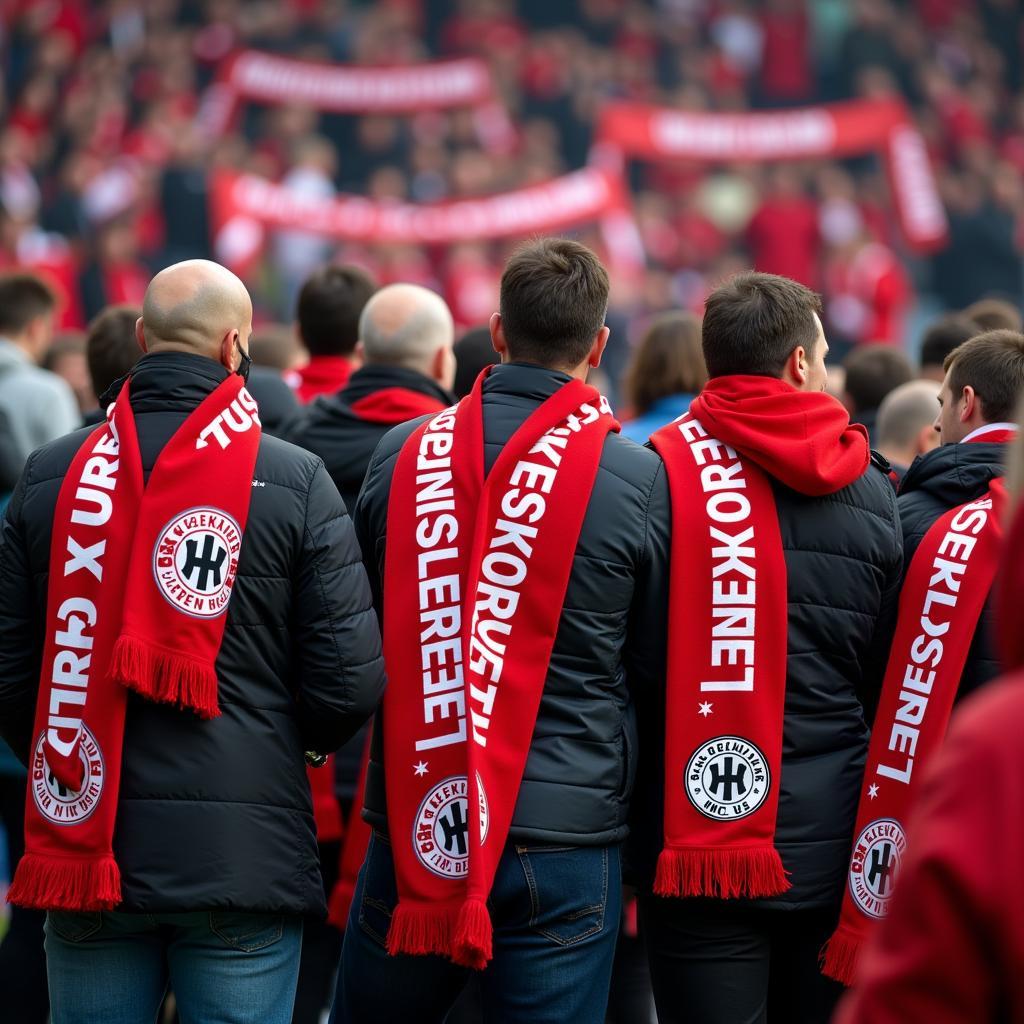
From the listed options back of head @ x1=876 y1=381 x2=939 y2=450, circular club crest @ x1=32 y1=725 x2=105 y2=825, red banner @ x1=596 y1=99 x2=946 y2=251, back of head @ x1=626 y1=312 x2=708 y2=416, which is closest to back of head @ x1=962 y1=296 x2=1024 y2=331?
back of head @ x1=876 y1=381 x2=939 y2=450

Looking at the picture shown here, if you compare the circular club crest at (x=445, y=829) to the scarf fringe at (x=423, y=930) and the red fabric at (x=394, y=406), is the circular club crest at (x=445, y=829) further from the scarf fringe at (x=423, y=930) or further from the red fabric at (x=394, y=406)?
the red fabric at (x=394, y=406)

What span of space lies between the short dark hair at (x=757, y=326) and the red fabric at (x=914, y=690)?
424mm

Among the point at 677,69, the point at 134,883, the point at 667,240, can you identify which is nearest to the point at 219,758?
the point at 134,883

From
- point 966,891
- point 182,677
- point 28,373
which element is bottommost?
point 28,373

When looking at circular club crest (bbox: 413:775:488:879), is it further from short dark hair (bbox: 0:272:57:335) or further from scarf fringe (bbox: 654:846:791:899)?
short dark hair (bbox: 0:272:57:335)

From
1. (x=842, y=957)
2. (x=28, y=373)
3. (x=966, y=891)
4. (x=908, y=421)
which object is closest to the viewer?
(x=966, y=891)

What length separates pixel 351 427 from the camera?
154 inches

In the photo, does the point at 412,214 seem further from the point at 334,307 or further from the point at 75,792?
the point at 75,792

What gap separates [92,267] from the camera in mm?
12148

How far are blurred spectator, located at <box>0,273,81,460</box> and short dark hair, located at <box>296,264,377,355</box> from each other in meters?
0.74

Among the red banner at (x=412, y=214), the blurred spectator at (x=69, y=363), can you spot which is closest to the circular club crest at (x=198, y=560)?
the blurred spectator at (x=69, y=363)

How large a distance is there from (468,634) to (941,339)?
235 cm

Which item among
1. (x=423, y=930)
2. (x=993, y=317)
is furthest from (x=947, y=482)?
(x=993, y=317)

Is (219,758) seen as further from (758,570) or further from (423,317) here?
(423,317)
